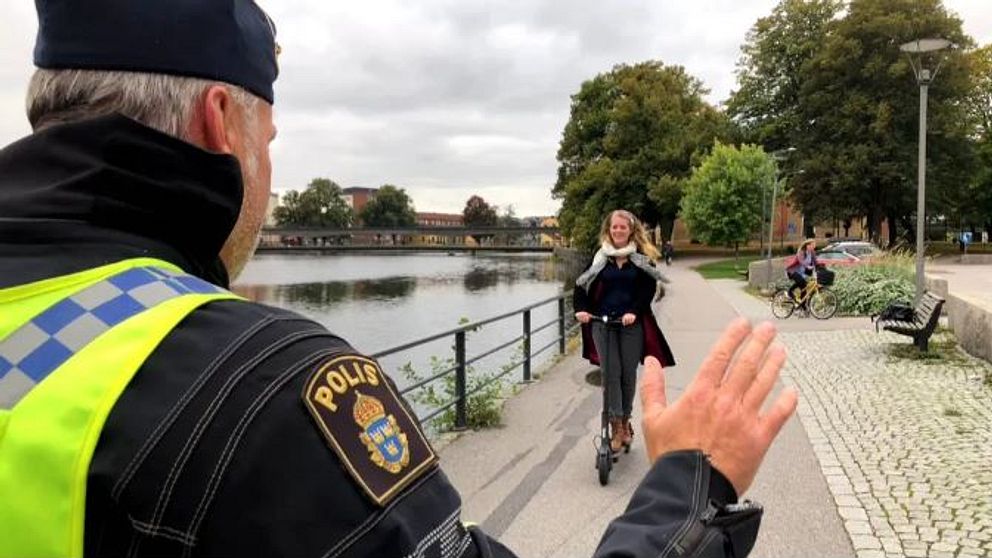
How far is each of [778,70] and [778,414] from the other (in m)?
56.7

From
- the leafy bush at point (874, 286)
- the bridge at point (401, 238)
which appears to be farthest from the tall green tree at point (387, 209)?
the leafy bush at point (874, 286)

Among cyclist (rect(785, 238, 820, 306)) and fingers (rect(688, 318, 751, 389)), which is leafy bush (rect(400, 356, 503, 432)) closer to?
fingers (rect(688, 318, 751, 389))

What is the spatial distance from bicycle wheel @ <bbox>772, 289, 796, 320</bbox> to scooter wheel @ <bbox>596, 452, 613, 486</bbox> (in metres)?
13.9

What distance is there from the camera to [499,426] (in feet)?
26.4

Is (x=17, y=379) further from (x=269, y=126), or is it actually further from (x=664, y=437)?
(x=664, y=437)

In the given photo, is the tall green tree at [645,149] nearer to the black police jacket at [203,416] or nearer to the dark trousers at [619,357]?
the dark trousers at [619,357]

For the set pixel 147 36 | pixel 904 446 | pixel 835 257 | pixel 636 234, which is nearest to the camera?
pixel 147 36

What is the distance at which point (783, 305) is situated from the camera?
19.3 metres

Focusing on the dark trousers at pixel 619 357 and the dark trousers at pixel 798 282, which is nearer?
the dark trousers at pixel 619 357

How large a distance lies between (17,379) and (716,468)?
3.01 feet

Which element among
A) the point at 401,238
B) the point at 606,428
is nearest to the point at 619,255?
the point at 606,428

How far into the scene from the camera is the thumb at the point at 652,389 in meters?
1.39

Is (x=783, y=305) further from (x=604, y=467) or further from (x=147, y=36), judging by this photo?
(x=147, y=36)

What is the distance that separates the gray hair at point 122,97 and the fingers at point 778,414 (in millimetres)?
943
